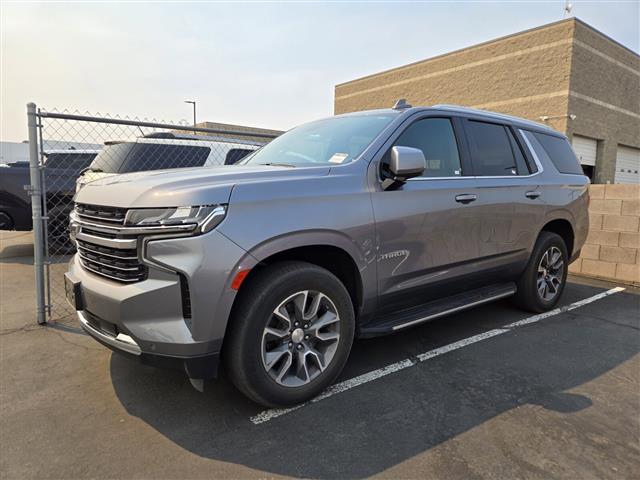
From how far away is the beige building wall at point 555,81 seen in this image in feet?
69.9

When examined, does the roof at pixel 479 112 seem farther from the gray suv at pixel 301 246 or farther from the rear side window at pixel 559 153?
the rear side window at pixel 559 153

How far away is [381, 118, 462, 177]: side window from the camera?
3.46m

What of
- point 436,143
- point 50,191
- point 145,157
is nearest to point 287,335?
point 436,143

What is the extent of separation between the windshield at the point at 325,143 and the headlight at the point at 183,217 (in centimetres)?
104

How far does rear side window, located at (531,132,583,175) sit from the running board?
162 cm

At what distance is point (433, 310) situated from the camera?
3.48 m

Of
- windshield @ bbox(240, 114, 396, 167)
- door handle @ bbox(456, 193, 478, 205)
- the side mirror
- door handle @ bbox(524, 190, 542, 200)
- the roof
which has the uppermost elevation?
the roof

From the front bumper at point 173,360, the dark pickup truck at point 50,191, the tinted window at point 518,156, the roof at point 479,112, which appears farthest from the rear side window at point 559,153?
the dark pickup truck at point 50,191

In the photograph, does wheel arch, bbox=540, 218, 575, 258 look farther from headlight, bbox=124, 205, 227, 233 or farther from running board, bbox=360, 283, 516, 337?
headlight, bbox=124, 205, 227, 233

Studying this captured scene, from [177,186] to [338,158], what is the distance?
1221mm

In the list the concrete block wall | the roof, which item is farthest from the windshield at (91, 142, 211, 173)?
the concrete block wall

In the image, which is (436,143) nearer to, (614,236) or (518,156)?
(518,156)

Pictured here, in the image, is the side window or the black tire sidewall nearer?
the side window

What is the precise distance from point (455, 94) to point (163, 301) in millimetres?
27212
